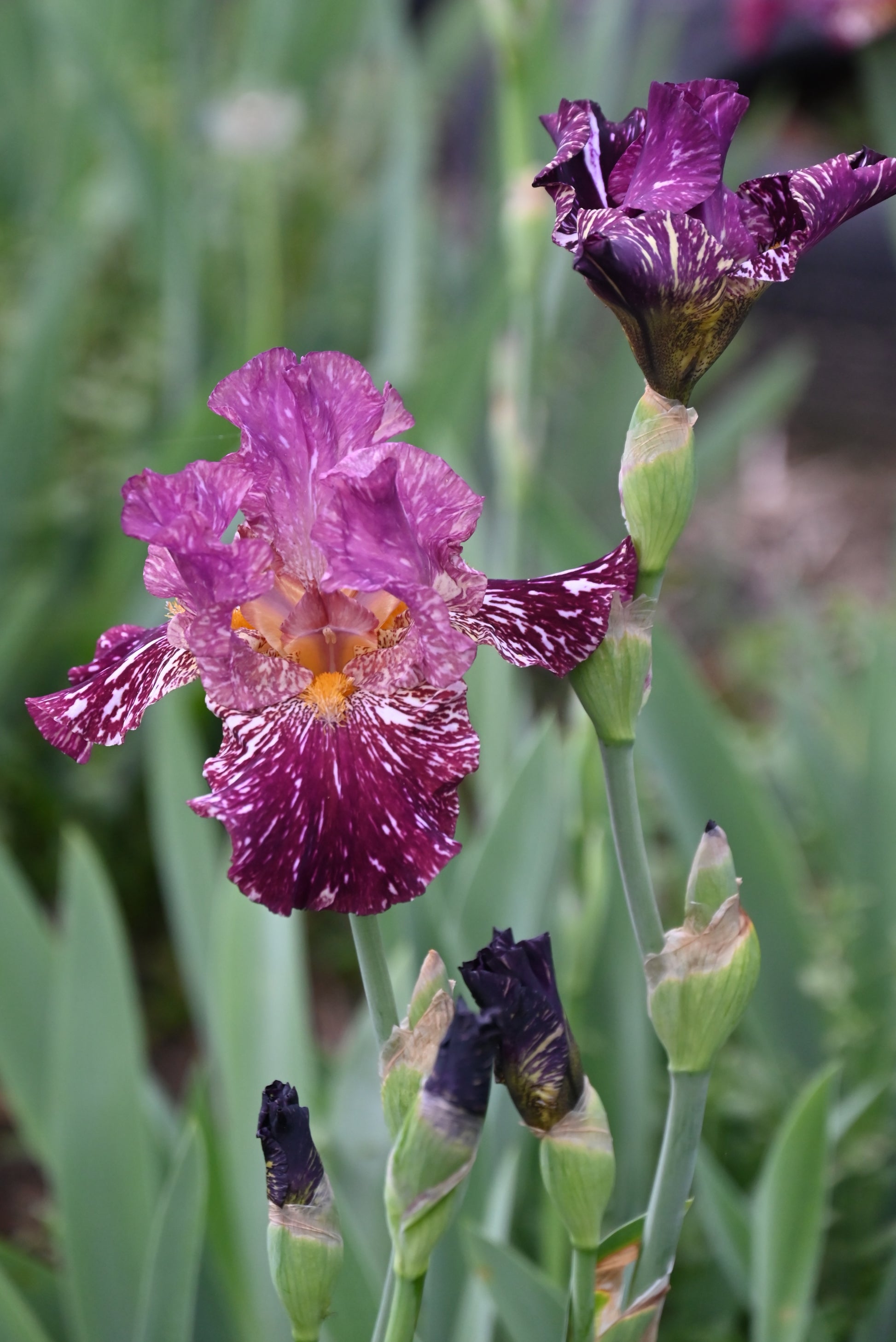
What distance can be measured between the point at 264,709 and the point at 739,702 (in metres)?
1.69

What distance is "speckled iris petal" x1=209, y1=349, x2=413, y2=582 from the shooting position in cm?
42

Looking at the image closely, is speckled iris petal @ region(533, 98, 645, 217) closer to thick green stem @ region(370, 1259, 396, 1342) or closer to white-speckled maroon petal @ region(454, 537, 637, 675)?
white-speckled maroon petal @ region(454, 537, 637, 675)

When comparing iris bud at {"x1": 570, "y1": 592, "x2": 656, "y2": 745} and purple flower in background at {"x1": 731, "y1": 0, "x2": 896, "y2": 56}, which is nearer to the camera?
iris bud at {"x1": 570, "y1": 592, "x2": 656, "y2": 745}

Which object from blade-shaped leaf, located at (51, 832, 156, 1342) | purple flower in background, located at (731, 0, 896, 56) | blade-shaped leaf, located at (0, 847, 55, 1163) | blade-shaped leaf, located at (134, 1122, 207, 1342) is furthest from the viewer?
purple flower in background, located at (731, 0, 896, 56)

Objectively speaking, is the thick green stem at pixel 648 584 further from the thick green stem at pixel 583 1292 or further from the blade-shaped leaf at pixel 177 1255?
the blade-shaped leaf at pixel 177 1255

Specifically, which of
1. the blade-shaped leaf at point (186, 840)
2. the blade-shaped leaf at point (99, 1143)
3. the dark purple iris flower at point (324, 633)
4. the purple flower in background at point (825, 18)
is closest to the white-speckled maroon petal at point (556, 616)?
the dark purple iris flower at point (324, 633)

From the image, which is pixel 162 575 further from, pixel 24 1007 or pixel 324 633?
pixel 24 1007

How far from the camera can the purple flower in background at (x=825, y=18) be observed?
4.42 ft

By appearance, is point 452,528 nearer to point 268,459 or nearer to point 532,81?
point 268,459

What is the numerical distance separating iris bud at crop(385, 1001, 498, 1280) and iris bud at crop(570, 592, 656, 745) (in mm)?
107

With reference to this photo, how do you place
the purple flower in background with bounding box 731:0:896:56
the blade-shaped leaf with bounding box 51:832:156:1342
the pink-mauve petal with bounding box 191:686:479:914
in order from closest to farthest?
the pink-mauve petal with bounding box 191:686:479:914, the blade-shaped leaf with bounding box 51:832:156:1342, the purple flower in background with bounding box 731:0:896:56

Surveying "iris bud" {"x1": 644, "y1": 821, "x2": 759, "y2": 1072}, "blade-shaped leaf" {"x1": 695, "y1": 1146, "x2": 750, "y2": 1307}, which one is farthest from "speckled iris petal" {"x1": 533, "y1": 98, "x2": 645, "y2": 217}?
"blade-shaped leaf" {"x1": 695, "y1": 1146, "x2": 750, "y2": 1307}

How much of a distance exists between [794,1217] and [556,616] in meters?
0.41

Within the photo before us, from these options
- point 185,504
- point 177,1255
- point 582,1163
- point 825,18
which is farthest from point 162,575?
point 825,18
